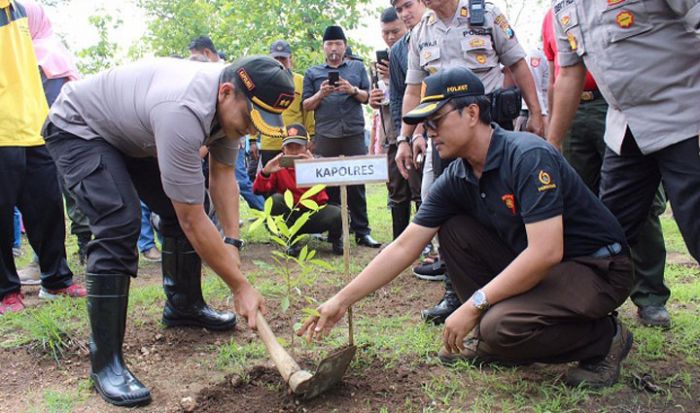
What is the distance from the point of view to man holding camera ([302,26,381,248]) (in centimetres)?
601

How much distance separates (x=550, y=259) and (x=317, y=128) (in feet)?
13.8

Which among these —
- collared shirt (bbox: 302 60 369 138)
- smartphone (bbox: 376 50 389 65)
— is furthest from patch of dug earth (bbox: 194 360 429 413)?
collared shirt (bbox: 302 60 369 138)

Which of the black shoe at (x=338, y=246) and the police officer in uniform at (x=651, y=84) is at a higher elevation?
the police officer in uniform at (x=651, y=84)

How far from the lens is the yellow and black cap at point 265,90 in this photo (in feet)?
7.82

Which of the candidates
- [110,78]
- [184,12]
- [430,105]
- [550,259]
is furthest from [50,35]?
[184,12]

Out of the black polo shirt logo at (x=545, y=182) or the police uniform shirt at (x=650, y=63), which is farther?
the police uniform shirt at (x=650, y=63)

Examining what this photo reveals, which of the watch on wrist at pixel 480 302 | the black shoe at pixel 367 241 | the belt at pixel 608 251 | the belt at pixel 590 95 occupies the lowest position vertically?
the black shoe at pixel 367 241

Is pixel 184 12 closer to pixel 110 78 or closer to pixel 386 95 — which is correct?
pixel 386 95

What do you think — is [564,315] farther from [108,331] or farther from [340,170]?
[108,331]

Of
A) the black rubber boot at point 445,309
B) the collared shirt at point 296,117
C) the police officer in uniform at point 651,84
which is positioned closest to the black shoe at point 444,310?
the black rubber boot at point 445,309

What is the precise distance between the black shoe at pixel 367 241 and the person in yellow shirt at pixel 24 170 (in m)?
2.74

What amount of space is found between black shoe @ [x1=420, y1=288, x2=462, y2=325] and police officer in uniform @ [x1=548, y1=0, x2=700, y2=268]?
1.14m

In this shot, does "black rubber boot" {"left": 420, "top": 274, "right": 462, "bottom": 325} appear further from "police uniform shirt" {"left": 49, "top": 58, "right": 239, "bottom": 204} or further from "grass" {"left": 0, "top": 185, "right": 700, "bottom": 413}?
"police uniform shirt" {"left": 49, "top": 58, "right": 239, "bottom": 204}

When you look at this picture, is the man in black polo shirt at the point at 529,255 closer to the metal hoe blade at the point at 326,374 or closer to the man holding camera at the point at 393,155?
the metal hoe blade at the point at 326,374
